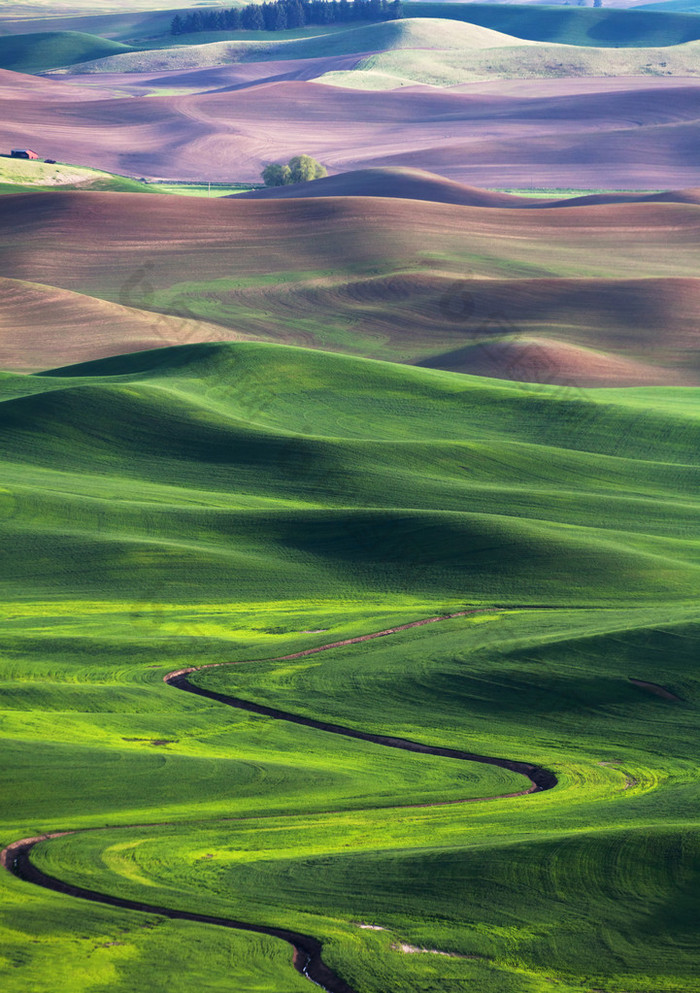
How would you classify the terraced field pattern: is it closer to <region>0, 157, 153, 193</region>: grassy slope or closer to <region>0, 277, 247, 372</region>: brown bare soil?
<region>0, 277, 247, 372</region>: brown bare soil

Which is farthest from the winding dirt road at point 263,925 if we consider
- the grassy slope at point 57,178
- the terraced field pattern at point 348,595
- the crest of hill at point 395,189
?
the grassy slope at point 57,178

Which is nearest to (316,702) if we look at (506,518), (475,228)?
(506,518)

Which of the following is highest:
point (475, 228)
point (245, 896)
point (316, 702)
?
point (475, 228)

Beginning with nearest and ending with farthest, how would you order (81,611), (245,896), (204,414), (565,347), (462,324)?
1. (245,896)
2. (81,611)
3. (204,414)
4. (565,347)
5. (462,324)

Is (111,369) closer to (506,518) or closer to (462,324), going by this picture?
(462,324)

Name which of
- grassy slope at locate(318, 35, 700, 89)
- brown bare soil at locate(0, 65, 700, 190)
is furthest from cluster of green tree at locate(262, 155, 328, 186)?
grassy slope at locate(318, 35, 700, 89)

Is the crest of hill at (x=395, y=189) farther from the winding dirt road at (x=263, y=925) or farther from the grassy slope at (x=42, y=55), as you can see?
Result: the grassy slope at (x=42, y=55)

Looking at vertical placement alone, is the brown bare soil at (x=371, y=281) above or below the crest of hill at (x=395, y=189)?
below
